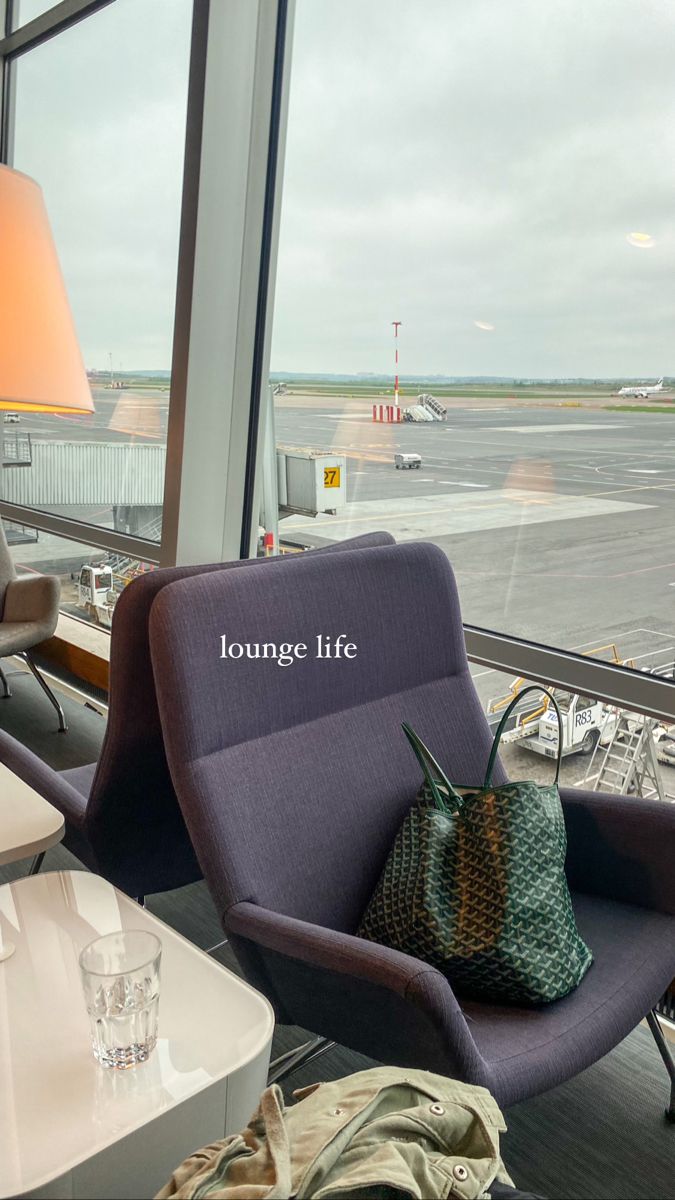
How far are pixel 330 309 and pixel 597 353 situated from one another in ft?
3.10

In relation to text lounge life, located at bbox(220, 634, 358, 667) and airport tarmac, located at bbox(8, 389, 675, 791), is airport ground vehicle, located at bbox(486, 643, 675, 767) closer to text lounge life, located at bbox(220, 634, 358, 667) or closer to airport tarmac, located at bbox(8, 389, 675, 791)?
airport tarmac, located at bbox(8, 389, 675, 791)

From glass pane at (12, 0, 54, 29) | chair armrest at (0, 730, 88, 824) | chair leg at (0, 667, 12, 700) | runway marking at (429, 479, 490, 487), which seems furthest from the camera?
chair leg at (0, 667, 12, 700)

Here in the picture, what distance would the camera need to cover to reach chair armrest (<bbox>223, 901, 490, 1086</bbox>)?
1226 millimetres

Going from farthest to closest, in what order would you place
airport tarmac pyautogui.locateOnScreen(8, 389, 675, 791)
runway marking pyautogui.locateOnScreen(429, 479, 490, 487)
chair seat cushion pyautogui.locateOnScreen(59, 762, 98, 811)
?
runway marking pyautogui.locateOnScreen(429, 479, 490, 487)
airport tarmac pyautogui.locateOnScreen(8, 389, 675, 791)
chair seat cushion pyautogui.locateOnScreen(59, 762, 98, 811)

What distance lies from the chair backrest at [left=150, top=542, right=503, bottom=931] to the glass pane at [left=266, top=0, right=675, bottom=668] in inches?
19.9

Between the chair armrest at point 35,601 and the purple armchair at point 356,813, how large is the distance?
7.24 ft

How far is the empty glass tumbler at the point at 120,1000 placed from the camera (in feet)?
3.23

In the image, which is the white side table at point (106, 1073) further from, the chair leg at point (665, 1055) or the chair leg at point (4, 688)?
the chair leg at point (4, 688)

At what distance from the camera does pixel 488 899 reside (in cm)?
147

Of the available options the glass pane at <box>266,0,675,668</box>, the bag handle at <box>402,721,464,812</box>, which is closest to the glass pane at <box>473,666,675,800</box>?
the glass pane at <box>266,0,675,668</box>

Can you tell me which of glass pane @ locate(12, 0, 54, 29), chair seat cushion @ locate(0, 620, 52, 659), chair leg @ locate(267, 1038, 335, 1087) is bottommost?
chair leg @ locate(267, 1038, 335, 1087)

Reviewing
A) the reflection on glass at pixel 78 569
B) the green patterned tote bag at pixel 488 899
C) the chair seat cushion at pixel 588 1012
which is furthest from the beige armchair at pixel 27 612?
the chair seat cushion at pixel 588 1012

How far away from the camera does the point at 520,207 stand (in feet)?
7.51

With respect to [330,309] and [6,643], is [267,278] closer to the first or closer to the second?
[330,309]
